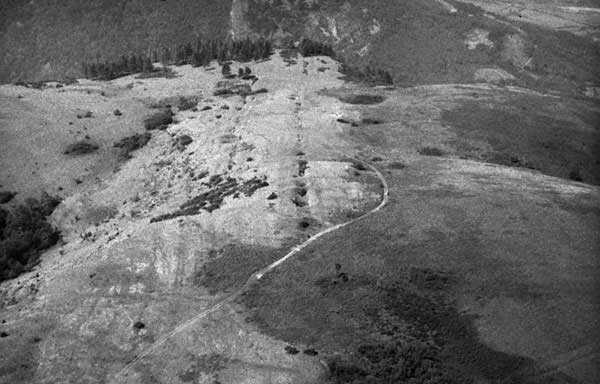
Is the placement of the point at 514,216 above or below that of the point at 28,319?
above

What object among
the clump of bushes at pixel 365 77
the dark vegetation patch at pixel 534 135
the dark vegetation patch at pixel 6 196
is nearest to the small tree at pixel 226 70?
the clump of bushes at pixel 365 77

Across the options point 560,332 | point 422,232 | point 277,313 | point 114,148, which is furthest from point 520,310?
point 114,148

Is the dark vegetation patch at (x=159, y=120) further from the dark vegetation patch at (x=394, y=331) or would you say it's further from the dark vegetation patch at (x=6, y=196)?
the dark vegetation patch at (x=394, y=331)

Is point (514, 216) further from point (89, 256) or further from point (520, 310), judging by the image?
point (89, 256)

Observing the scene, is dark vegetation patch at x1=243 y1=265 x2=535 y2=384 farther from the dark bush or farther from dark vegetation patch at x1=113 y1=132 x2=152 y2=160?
the dark bush

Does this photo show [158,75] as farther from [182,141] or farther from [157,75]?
[182,141]

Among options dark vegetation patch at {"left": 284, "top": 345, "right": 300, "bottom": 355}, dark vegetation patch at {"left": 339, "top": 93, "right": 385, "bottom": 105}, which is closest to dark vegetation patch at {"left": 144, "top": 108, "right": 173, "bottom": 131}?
dark vegetation patch at {"left": 339, "top": 93, "right": 385, "bottom": 105}

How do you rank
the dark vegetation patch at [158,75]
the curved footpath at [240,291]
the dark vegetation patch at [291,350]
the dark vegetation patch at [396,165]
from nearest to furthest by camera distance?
the dark vegetation patch at [291,350] → the curved footpath at [240,291] → the dark vegetation patch at [396,165] → the dark vegetation patch at [158,75]
